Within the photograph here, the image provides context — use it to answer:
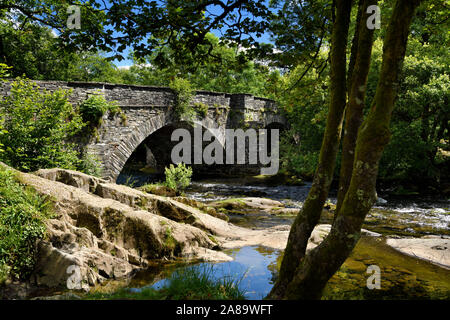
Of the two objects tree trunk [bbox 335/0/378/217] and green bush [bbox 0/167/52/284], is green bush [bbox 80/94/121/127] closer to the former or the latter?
green bush [bbox 0/167/52/284]

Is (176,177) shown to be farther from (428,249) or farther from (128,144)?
(428,249)

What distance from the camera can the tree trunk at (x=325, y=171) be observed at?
3.37 metres

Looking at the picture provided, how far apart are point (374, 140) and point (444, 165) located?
59.3 ft

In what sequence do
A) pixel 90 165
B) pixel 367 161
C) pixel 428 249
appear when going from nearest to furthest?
1. pixel 367 161
2. pixel 428 249
3. pixel 90 165

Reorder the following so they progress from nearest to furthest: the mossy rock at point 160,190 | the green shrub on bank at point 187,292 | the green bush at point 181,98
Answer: the green shrub on bank at point 187,292 → the mossy rock at point 160,190 → the green bush at point 181,98

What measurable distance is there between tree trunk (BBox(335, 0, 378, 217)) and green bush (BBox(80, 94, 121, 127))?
11042 millimetres

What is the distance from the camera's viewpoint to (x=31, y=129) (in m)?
8.21

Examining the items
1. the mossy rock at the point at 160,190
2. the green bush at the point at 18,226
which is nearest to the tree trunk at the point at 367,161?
the green bush at the point at 18,226

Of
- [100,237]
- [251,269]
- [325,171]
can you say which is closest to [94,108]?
[100,237]

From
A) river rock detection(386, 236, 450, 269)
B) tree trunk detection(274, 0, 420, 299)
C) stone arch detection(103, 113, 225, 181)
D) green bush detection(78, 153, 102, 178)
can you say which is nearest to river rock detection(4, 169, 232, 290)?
tree trunk detection(274, 0, 420, 299)

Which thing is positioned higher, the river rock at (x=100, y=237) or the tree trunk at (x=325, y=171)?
the tree trunk at (x=325, y=171)

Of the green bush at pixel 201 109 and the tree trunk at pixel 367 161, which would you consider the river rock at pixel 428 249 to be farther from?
the green bush at pixel 201 109

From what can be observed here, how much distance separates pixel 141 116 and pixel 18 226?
11.2 meters

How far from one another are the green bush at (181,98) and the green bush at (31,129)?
748 cm
